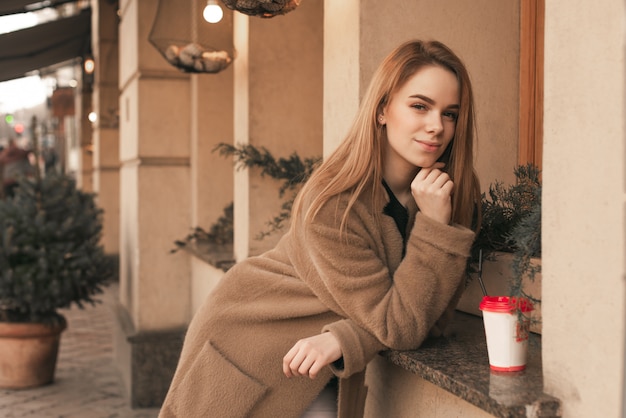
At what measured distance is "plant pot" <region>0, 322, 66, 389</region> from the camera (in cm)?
609

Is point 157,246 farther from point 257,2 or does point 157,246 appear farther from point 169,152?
point 257,2

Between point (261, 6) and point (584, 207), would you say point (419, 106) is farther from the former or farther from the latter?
point (261, 6)

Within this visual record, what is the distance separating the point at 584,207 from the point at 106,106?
32.5ft

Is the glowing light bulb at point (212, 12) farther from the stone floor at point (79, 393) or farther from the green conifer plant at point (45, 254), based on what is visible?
the stone floor at point (79, 393)

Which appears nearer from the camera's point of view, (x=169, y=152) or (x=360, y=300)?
(x=360, y=300)

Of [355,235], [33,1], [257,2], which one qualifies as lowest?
[355,235]

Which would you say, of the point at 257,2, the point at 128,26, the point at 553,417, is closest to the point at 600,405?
the point at 553,417

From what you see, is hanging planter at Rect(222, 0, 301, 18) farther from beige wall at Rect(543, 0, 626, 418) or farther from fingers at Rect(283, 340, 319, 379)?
beige wall at Rect(543, 0, 626, 418)

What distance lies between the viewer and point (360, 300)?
2.06 metres

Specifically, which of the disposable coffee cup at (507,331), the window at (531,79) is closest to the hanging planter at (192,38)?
the window at (531,79)

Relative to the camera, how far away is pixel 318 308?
2252 millimetres

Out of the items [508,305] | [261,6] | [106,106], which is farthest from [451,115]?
[106,106]

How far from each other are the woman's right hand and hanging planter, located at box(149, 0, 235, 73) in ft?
9.35

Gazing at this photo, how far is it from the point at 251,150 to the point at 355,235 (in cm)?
239
